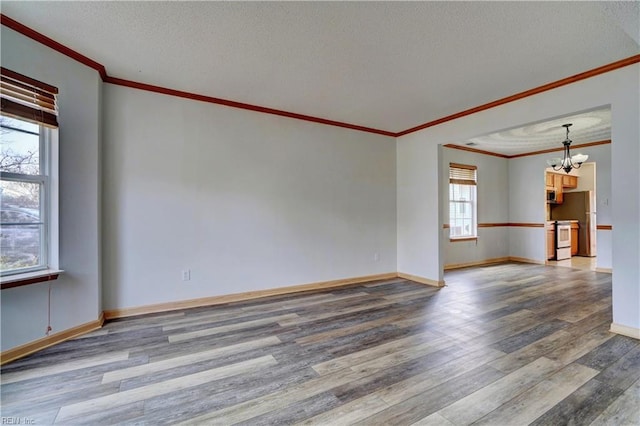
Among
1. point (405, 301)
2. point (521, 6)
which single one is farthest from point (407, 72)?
point (405, 301)

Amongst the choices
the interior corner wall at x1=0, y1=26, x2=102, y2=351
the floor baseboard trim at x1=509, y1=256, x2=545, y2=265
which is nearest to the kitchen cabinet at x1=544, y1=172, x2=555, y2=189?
the floor baseboard trim at x1=509, y1=256, x2=545, y2=265

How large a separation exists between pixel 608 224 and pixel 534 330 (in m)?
4.41

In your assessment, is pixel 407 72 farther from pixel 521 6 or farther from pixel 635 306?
pixel 635 306

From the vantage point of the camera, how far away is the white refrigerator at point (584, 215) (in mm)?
7543

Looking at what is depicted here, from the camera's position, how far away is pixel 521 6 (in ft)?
6.64

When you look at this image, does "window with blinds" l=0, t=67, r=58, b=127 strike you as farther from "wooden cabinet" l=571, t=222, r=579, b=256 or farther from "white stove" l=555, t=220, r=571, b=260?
"wooden cabinet" l=571, t=222, r=579, b=256

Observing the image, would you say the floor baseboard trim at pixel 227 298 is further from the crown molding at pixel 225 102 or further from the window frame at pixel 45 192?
the crown molding at pixel 225 102

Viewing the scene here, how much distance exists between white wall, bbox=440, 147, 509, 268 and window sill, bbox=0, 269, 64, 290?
6036mm

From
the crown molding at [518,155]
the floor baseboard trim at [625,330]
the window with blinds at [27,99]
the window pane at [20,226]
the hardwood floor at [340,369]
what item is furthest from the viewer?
the crown molding at [518,155]

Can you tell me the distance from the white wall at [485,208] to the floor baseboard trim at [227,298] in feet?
7.22

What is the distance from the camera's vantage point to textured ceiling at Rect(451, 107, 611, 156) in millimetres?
4254

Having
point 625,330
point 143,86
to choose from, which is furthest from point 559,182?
point 143,86

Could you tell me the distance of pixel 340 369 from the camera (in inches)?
85.5

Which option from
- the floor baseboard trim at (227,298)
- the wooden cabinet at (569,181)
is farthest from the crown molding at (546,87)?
the wooden cabinet at (569,181)
